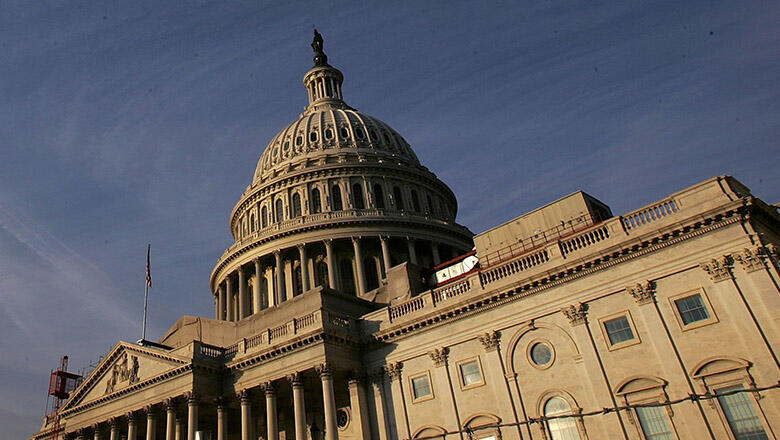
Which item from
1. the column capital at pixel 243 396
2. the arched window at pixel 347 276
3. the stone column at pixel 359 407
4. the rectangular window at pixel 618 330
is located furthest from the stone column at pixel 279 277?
the rectangular window at pixel 618 330

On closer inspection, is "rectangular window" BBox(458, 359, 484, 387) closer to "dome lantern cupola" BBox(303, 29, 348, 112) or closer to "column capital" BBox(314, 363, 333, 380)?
"column capital" BBox(314, 363, 333, 380)

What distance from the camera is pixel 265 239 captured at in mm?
63656

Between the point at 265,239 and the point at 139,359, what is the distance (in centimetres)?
2259

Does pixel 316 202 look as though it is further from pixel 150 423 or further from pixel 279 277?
pixel 150 423

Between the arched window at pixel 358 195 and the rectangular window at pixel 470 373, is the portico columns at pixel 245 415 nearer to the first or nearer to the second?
the rectangular window at pixel 470 373

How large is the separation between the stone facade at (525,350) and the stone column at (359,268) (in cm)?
1431

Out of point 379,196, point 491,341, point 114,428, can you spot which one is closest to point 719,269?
point 491,341

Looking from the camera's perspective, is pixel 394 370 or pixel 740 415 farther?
pixel 394 370

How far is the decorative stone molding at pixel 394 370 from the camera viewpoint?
3462 cm

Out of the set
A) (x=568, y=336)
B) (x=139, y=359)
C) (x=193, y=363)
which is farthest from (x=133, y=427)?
(x=568, y=336)

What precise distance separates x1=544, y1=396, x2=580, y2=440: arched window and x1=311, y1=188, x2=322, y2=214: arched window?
42249 mm

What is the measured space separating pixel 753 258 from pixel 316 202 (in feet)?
165

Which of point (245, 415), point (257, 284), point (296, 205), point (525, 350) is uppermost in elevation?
point (296, 205)

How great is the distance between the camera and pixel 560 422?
28.1 meters
